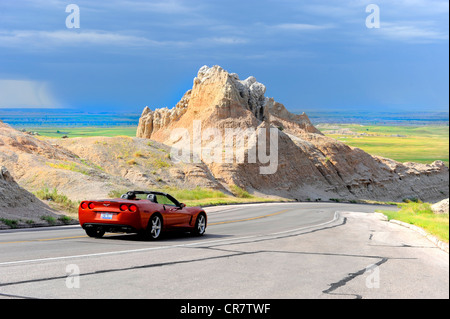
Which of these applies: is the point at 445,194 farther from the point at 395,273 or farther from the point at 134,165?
the point at 395,273

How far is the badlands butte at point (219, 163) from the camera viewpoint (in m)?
43.6

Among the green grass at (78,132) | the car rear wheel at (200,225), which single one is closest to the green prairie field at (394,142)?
the green grass at (78,132)

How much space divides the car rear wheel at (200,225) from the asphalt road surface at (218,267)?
18.5 inches

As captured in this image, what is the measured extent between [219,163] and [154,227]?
52.5m

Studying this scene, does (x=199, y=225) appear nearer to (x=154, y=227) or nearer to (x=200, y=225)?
(x=200, y=225)

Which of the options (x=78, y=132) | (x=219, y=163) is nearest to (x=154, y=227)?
(x=219, y=163)

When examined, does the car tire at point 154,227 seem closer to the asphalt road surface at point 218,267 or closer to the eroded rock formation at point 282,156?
the asphalt road surface at point 218,267

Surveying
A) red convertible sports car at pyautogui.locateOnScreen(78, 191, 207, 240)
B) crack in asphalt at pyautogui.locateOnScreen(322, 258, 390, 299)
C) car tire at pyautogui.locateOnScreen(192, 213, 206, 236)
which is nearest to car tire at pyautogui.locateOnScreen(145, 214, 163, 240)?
red convertible sports car at pyautogui.locateOnScreen(78, 191, 207, 240)

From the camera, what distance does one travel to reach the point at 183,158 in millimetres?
64562

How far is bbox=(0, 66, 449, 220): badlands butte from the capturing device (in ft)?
143

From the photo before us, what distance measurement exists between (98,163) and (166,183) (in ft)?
24.2

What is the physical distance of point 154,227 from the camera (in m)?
15.2

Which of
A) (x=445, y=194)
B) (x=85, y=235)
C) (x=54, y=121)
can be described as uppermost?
(x=54, y=121)
